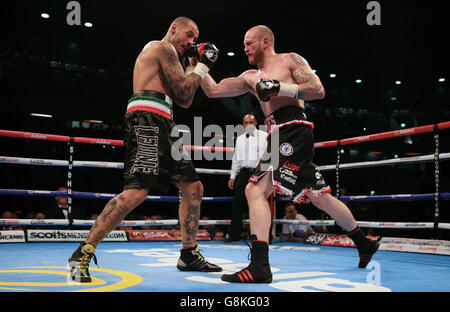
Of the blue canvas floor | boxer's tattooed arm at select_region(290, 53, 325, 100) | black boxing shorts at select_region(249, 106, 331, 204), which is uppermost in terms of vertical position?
boxer's tattooed arm at select_region(290, 53, 325, 100)

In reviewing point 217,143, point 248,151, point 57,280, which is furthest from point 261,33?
point 217,143

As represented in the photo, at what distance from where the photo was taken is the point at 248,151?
173 inches

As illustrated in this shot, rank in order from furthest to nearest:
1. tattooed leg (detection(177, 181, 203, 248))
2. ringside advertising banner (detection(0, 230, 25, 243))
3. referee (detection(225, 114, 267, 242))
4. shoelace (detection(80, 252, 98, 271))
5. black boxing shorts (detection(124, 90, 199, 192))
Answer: referee (detection(225, 114, 267, 242)) < ringside advertising banner (detection(0, 230, 25, 243)) < tattooed leg (detection(177, 181, 203, 248)) < black boxing shorts (detection(124, 90, 199, 192)) < shoelace (detection(80, 252, 98, 271))

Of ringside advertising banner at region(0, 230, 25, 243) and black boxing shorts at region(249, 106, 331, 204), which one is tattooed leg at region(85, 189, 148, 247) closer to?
black boxing shorts at region(249, 106, 331, 204)

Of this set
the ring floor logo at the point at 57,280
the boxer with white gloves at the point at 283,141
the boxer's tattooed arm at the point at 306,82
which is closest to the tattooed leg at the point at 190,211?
the boxer with white gloves at the point at 283,141

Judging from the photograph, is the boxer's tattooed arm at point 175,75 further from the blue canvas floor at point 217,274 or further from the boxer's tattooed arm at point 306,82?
the blue canvas floor at point 217,274

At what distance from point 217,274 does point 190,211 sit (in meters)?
0.38

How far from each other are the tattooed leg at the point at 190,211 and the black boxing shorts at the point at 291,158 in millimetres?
327

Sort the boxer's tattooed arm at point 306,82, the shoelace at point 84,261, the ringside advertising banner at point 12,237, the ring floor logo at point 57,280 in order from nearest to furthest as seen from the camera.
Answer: the ring floor logo at point 57,280 → the shoelace at point 84,261 → the boxer's tattooed arm at point 306,82 → the ringside advertising banner at point 12,237

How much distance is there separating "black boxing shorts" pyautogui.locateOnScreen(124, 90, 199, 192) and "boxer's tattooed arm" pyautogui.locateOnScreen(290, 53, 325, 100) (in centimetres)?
69

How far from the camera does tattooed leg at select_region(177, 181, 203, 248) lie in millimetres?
2219

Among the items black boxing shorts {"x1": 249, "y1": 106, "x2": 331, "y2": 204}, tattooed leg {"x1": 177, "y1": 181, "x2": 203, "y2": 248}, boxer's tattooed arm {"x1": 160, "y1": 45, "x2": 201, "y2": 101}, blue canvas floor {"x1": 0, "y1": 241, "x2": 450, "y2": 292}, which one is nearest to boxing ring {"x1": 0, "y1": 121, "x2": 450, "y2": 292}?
blue canvas floor {"x1": 0, "y1": 241, "x2": 450, "y2": 292}

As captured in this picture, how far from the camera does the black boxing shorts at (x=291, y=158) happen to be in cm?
206

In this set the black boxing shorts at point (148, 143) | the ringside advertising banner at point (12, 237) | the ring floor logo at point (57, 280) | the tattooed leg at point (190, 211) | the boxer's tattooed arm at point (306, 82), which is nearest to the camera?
the ring floor logo at point (57, 280)
